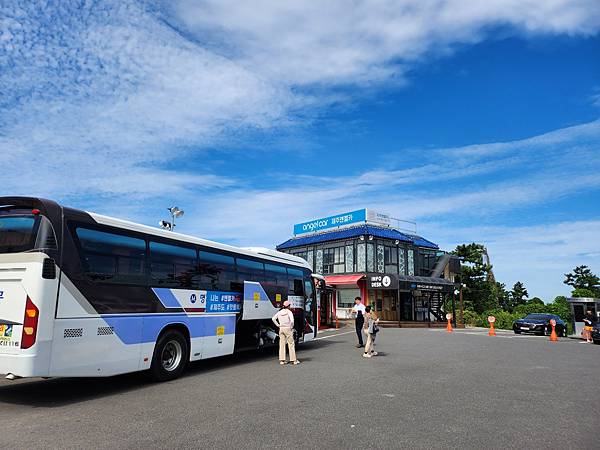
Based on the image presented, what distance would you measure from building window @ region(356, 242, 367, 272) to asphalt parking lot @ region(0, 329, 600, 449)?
25.1 meters

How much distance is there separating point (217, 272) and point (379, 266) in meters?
27.5

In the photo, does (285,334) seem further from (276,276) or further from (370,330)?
(370,330)

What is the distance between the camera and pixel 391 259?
3884 centimetres

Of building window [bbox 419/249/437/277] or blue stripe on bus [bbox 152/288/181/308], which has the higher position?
building window [bbox 419/249/437/277]

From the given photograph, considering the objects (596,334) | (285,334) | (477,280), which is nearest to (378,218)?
(477,280)

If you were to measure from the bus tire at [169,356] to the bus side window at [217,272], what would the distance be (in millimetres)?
1400

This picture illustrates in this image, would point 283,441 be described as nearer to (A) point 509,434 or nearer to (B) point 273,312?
(A) point 509,434

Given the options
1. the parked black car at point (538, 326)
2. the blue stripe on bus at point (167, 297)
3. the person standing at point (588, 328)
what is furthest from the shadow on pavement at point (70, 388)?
the parked black car at point (538, 326)

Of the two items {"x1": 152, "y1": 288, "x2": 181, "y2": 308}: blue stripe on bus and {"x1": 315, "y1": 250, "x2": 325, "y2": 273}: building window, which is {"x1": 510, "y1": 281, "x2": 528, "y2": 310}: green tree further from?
{"x1": 152, "y1": 288, "x2": 181, "y2": 308}: blue stripe on bus

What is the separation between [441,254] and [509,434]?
39.2 meters

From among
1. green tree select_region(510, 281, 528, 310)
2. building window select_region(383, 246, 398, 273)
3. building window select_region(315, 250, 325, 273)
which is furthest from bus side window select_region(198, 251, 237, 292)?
green tree select_region(510, 281, 528, 310)

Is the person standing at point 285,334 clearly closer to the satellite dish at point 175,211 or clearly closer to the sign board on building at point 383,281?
the satellite dish at point 175,211

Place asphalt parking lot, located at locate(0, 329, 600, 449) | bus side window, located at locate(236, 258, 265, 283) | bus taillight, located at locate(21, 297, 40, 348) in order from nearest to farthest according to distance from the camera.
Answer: asphalt parking lot, located at locate(0, 329, 600, 449) < bus taillight, located at locate(21, 297, 40, 348) < bus side window, located at locate(236, 258, 265, 283)

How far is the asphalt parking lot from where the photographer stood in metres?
5.59
